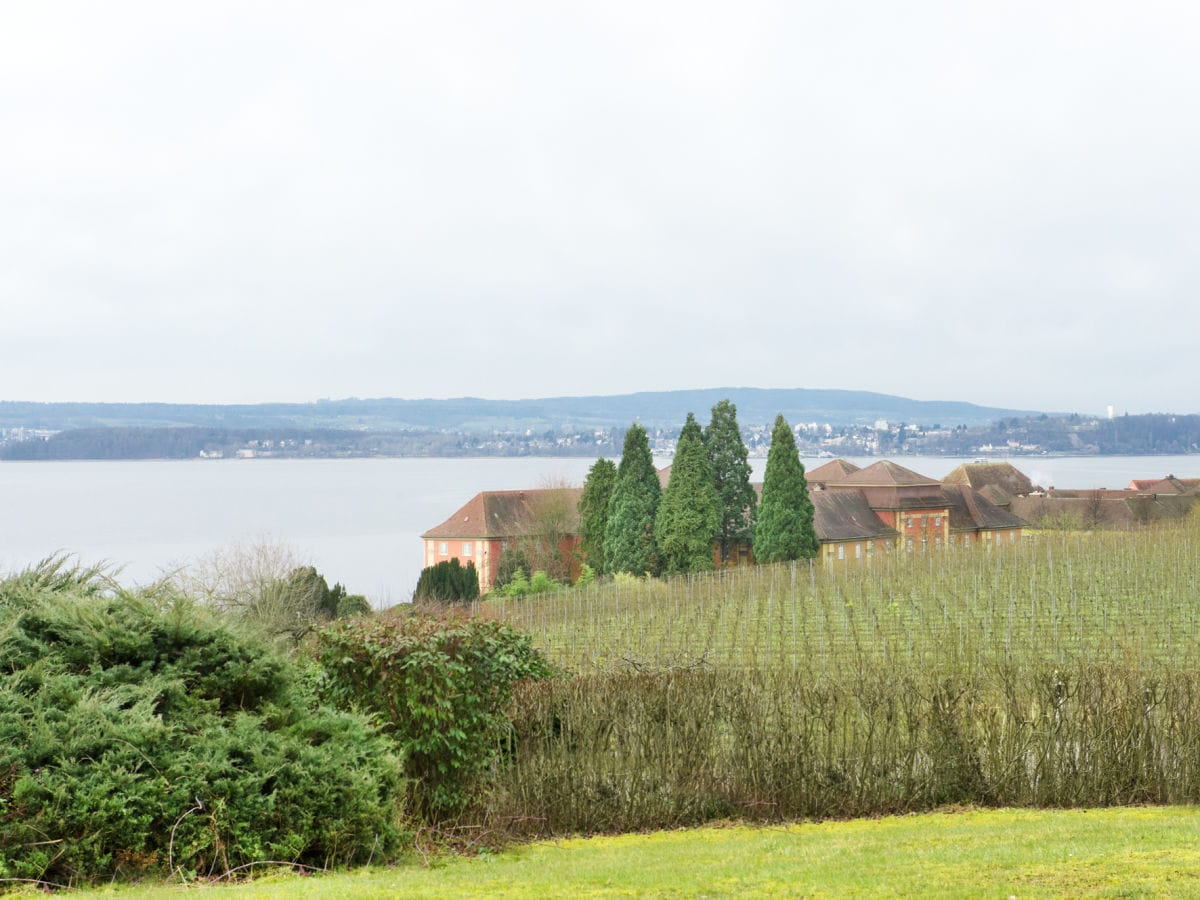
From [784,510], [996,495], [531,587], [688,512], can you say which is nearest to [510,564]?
[531,587]

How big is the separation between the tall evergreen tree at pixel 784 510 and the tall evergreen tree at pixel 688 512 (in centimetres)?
250

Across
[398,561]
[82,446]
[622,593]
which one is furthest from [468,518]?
[82,446]

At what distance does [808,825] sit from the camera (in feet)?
43.3

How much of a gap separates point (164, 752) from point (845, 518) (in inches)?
2939

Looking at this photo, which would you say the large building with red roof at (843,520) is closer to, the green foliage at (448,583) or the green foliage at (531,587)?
the green foliage at (531,587)

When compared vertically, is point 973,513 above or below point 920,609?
below

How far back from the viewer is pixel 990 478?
101m

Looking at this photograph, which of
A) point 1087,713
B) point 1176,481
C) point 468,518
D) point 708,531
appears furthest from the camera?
point 1176,481

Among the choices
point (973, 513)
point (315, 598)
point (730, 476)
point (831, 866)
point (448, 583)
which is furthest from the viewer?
point (973, 513)

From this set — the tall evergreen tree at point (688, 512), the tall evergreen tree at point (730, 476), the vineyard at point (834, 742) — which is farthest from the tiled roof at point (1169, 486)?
the vineyard at point (834, 742)

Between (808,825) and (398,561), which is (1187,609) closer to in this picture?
(808,825)

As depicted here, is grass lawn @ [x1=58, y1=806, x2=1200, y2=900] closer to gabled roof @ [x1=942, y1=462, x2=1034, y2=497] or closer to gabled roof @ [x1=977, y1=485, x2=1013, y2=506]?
gabled roof @ [x1=977, y1=485, x2=1013, y2=506]

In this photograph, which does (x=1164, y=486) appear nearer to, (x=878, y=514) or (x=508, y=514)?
(x=878, y=514)

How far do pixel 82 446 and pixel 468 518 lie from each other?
118407mm
